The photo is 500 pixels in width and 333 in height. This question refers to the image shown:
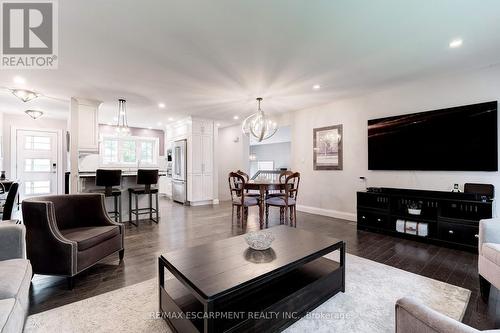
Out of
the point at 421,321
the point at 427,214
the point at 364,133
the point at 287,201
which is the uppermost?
the point at 364,133

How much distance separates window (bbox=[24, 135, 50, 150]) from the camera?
255 inches

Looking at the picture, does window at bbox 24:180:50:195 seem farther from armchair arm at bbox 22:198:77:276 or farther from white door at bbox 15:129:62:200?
armchair arm at bbox 22:198:77:276

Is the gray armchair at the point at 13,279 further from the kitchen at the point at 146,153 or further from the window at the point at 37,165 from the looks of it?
the window at the point at 37,165

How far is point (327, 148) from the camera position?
516 centimetres

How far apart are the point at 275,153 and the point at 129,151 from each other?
823 cm

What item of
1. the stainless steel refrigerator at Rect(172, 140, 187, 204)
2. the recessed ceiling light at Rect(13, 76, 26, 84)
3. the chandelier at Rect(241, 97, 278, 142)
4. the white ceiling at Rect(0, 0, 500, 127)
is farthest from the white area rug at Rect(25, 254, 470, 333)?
the stainless steel refrigerator at Rect(172, 140, 187, 204)

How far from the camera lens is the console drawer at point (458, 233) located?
2965 millimetres

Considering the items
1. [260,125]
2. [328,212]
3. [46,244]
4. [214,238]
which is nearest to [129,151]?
[260,125]

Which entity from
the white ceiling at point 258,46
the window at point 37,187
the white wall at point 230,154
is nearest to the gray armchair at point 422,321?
the white ceiling at point 258,46

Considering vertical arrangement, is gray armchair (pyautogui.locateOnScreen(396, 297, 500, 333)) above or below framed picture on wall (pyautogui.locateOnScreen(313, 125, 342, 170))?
below

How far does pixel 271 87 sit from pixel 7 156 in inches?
294

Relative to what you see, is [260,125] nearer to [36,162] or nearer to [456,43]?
[456,43]

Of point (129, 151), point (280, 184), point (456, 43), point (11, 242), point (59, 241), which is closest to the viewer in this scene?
point (11, 242)

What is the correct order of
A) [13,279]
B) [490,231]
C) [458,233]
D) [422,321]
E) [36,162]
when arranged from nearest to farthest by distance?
[422,321] < [13,279] < [490,231] < [458,233] < [36,162]
